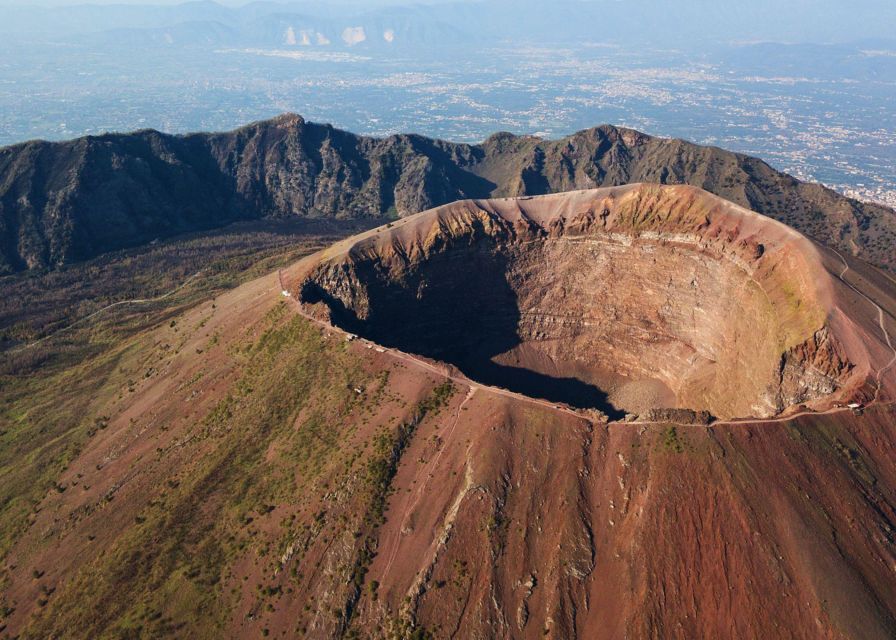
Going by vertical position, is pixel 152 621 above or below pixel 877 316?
below

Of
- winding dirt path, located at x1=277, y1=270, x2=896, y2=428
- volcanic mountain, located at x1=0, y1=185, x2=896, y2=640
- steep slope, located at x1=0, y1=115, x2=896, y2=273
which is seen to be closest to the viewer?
volcanic mountain, located at x1=0, y1=185, x2=896, y2=640

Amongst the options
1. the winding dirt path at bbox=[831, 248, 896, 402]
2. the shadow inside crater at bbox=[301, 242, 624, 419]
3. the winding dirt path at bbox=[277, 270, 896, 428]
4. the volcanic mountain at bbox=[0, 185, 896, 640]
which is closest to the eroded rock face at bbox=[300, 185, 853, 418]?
the shadow inside crater at bbox=[301, 242, 624, 419]

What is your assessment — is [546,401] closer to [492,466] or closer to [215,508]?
[492,466]

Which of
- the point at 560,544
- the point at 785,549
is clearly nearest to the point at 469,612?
the point at 560,544

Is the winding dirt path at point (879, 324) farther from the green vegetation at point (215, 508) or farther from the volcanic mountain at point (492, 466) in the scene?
the green vegetation at point (215, 508)

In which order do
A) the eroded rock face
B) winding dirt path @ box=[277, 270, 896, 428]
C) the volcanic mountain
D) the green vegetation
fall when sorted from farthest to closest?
the eroded rock face, winding dirt path @ box=[277, 270, 896, 428], the green vegetation, the volcanic mountain

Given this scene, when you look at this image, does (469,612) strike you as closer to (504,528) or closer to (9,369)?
(504,528)

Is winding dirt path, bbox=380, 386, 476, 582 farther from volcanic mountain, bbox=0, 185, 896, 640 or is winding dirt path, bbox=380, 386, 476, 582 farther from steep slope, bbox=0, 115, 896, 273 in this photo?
steep slope, bbox=0, 115, 896, 273
